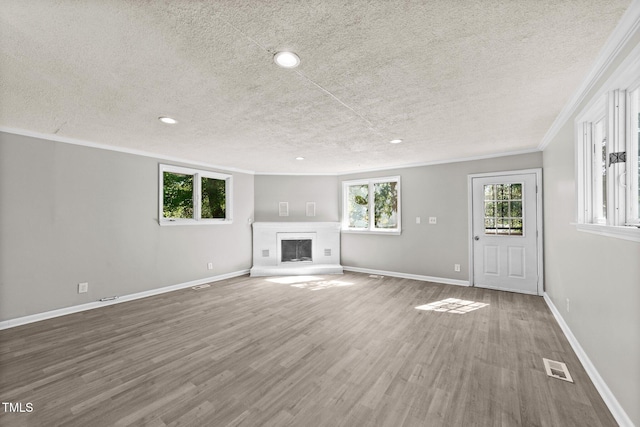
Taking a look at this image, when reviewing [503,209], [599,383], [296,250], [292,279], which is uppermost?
[503,209]

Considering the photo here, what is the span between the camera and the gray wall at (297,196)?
6.21 metres

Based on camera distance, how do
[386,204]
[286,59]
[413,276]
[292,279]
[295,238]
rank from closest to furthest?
[286,59] → [413,276] → [292,279] → [386,204] → [295,238]

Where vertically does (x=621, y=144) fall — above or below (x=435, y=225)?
above

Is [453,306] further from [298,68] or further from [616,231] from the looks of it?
[298,68]

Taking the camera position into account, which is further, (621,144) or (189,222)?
(189,222)

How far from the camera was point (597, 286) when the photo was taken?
194 cm

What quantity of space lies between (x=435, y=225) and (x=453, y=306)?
178 centimetres

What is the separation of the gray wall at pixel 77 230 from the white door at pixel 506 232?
5397 millimetres

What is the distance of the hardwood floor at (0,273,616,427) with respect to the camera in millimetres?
1666

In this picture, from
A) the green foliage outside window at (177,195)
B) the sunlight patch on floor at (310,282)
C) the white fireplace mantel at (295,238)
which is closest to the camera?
the green foliage outside window at (177,195)

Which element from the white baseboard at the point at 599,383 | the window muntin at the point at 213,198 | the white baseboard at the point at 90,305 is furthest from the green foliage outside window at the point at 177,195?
the white baseboard at the point at 599,383

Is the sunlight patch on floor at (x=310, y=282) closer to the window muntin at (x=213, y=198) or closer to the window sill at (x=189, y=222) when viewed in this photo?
the window sill at (x=189, y=222)

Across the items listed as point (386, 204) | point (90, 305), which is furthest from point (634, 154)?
point (90, 305)

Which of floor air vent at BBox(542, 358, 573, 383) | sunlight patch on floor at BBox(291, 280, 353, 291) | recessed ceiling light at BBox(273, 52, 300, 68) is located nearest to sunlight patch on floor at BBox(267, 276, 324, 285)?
sunlight patch on floor at BBox(291, 280, 353, 291)
